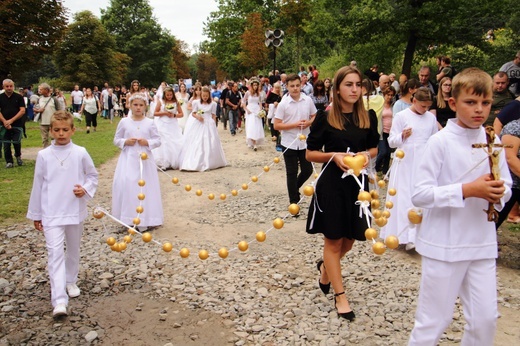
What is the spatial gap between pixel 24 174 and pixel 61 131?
812cm

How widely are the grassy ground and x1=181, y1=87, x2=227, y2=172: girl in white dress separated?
9.24 ft

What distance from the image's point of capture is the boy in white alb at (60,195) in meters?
4.79

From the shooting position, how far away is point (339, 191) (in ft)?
14.7

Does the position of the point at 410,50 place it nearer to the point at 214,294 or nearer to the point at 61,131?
the point at 214,294

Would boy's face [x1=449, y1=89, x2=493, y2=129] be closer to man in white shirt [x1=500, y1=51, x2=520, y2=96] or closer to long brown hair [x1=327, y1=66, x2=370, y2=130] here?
long brown hair [x1=327, y1=66, x2=370, y2=130]

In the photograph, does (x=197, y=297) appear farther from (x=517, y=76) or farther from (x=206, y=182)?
(x=517, y=76)

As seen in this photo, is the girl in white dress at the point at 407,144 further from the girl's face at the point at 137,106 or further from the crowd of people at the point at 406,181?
the girl's face at the point at 137,106

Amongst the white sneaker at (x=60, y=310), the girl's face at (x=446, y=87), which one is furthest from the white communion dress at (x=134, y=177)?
the girl's face at (x=446, y=87)

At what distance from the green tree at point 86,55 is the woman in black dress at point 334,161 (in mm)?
52701

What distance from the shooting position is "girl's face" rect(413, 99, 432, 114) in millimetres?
6219

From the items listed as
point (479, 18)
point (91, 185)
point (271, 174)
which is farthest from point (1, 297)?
point (479, 18)

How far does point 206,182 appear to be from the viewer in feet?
36.8

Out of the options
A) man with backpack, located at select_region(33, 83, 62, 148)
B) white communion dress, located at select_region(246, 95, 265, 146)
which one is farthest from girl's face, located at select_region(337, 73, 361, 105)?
man with backpack, located at select_region(33, 83, 62, 148)

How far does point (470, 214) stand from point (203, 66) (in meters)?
105
